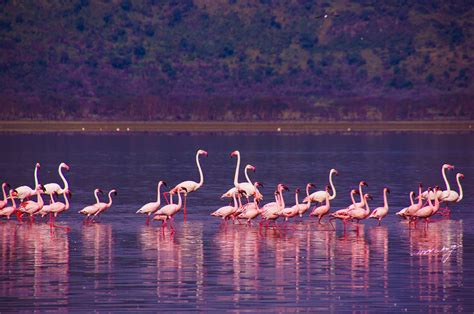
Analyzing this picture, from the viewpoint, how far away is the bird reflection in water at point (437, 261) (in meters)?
21.0

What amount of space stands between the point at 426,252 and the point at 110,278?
21.4 feet

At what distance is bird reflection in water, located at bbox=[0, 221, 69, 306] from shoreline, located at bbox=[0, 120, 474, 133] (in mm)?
71899

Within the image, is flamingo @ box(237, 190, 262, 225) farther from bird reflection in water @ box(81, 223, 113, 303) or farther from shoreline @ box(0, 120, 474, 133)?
shoreline @ box(0, 120, 474, 133)

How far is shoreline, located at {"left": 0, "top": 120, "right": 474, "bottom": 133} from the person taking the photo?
339ft

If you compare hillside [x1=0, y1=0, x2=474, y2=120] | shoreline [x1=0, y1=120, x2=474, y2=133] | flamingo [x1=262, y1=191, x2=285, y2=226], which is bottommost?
flamingo [x1=262, y1=191, x2=285, y2=226]

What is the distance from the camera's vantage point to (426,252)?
83.9ft

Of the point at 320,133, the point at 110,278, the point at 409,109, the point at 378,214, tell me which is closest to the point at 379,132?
the point at 320,133

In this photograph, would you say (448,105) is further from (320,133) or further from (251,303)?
(251,303)

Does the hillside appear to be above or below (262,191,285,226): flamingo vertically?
above

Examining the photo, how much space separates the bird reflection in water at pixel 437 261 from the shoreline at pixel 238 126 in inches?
2849

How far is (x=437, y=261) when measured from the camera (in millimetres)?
24438
